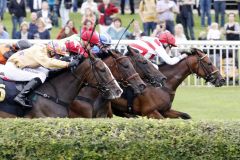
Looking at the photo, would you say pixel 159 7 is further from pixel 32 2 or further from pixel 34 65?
pixel 34 65

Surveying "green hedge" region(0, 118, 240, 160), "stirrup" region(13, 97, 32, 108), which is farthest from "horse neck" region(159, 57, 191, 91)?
"green hedge" region(0, 118, 240, 160)

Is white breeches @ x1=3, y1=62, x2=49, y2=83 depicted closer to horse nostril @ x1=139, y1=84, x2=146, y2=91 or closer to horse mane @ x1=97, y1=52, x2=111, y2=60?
horse mane @ x1=97, y1=52, x2=111, y2=60

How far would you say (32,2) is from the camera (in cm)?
2702

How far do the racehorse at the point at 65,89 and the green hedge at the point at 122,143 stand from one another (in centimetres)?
247

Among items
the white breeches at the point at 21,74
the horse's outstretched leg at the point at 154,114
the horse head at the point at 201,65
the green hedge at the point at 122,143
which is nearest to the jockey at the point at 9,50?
the white breeches at the point at 21,74

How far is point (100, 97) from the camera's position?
43.6ft

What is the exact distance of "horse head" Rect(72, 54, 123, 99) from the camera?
41.2 feet

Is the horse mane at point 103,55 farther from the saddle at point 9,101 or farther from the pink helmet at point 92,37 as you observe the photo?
the saddle at point 9,101

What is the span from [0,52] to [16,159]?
13.9ft

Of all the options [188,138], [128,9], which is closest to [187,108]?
[188,138]

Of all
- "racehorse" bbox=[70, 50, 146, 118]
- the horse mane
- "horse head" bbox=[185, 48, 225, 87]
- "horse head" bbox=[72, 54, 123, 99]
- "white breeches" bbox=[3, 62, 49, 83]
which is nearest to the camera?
"horse head" bbox=[72, 54, 123, 99]

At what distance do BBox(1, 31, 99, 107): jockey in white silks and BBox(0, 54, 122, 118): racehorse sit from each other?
0.12m

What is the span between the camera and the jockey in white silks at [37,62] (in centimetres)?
1261

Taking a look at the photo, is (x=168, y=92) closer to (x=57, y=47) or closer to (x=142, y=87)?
(x=142, y=87)
